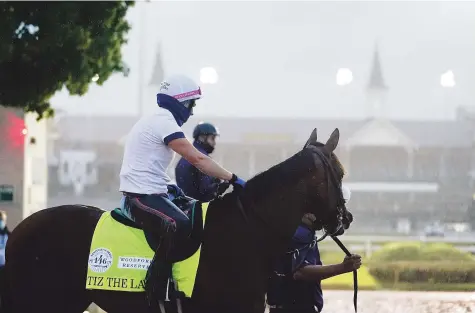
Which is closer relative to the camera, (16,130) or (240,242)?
(240,242)

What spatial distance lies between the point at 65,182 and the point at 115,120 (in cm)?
1967

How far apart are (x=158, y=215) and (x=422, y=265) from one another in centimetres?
1478

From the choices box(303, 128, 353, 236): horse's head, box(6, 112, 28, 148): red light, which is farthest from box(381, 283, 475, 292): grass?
box(303, 128, 353, 236): horse's head

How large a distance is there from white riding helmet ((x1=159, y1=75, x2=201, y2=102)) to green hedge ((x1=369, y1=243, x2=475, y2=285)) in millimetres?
14310

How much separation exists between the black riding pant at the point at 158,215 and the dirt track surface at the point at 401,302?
29.6ft

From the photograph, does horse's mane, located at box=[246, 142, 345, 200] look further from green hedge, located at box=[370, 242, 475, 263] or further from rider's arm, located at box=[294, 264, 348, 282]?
green hedge, located at box=[370, 242, 475, 263]

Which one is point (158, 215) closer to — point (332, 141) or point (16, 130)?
A: point (332, 141)

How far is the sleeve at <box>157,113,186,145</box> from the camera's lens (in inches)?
207

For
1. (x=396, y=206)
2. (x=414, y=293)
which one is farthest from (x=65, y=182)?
(x=414, y=293)

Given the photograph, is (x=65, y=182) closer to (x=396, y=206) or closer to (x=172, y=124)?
(x=396, y=206)

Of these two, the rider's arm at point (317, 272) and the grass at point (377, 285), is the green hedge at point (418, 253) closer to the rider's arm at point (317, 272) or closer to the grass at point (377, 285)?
the grass at point (377, 285)

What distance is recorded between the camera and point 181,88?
5.43 metres

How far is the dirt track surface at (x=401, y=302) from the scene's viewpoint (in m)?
14.2

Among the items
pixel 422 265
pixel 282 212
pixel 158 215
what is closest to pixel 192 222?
pixel 158 215
